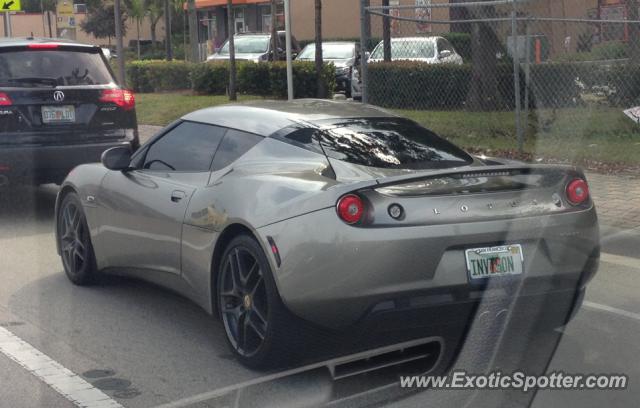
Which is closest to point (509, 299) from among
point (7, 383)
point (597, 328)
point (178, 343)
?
point (597, 328)

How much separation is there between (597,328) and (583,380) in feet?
3.33

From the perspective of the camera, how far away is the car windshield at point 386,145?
5785 millimetres

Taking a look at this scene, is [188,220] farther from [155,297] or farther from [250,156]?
[155,297]

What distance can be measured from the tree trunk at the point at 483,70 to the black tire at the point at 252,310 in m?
9.57

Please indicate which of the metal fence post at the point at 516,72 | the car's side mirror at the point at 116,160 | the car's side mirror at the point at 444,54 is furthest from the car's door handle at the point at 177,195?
the car's side mirror at the point at 444,54

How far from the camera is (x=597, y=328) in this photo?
6.21 metres

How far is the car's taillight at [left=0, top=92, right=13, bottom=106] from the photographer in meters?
9.95

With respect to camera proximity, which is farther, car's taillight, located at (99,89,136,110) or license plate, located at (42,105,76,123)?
car's taillight, located at (99,89,136,110)

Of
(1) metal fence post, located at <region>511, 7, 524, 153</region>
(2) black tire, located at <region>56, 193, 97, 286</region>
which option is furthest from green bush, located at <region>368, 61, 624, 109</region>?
(2) black tire, located at <region>56, 193, 97, 286</region>

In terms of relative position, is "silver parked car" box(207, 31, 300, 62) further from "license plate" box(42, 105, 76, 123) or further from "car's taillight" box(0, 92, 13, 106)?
"car's taillight" box(0, 92, 13, 106)

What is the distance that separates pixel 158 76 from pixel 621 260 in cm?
1960

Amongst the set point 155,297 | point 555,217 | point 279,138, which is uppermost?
point 279,138

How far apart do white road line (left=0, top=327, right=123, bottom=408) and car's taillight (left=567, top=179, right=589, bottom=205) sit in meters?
2.68

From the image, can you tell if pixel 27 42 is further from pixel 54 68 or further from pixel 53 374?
pixel 53 374
